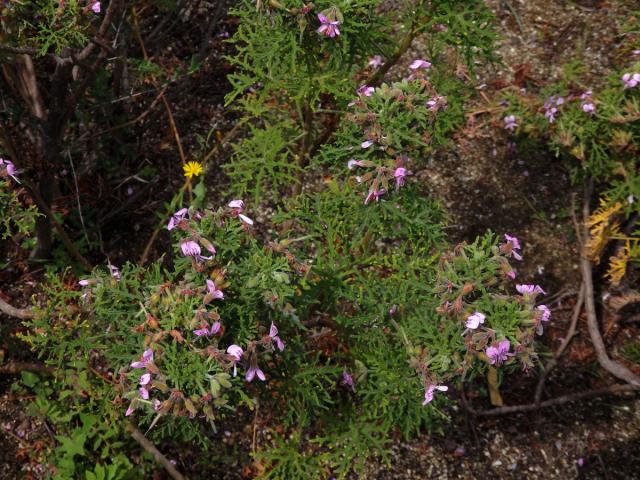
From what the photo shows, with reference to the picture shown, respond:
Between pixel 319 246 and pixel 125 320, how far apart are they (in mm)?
885

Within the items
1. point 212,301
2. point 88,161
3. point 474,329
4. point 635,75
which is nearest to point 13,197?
point 212,301

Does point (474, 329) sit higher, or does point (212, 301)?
point (212, 301)

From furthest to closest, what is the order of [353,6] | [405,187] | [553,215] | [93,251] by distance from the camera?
[553,215]
[93,251]
[405,187]
[353,6]

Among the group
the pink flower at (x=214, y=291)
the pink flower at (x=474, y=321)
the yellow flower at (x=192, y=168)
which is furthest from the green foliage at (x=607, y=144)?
the pink flower at (x=214, y=291)

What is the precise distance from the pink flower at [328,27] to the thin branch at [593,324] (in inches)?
86.0

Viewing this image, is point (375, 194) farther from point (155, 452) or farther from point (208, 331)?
point (155, 452)

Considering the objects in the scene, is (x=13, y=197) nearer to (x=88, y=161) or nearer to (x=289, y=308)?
(x=289, y=308)

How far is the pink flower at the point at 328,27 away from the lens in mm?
2070

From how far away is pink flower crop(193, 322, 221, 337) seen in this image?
1706mm

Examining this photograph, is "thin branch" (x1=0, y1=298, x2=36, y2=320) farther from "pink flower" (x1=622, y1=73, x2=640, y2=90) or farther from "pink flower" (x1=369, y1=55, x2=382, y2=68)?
"pink flower" (x1=622, y1=73, x2=640, y2=90)

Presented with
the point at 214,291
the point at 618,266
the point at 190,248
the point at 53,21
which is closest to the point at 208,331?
the point at 214,291

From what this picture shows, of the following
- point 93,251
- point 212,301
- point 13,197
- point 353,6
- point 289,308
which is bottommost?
point 93,251

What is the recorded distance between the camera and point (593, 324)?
3.43 meters

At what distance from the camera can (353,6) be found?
2158mm
